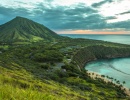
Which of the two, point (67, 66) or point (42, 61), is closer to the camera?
point (67, 66)

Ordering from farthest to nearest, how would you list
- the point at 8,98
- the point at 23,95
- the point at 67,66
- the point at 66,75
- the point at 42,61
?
the point at 42,61 < the point at 67,66 < the point at 66,75 < the point at 23,95 < the point at 8,98

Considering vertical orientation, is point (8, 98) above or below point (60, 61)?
above

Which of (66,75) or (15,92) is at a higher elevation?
(15,92)

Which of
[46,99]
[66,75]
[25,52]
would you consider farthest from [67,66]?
[46,99]

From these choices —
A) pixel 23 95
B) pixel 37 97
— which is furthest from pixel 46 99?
pixel 23 95

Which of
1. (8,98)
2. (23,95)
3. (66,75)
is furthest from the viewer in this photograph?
(66,75)

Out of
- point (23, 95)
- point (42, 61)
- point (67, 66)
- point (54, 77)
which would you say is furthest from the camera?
→ point (42, 61)

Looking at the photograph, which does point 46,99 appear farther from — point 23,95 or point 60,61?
point 60,61

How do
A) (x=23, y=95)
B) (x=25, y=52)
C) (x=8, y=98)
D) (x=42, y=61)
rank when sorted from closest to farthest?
(x=8, y=98) < (x=23, y=95) < (x=42, y=61) < (x=25, y=52)

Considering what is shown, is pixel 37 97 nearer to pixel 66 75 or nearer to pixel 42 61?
pixel 66 75
